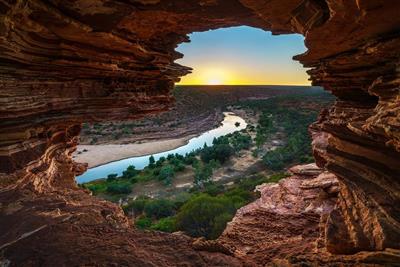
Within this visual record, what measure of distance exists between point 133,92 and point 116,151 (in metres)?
43.5

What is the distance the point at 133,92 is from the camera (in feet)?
48.3

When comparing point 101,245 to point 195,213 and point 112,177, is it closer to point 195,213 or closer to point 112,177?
point 195,213

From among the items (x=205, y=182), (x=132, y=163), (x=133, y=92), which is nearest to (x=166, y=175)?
(x=205, y=182)

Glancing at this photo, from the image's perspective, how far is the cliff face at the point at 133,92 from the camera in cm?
643

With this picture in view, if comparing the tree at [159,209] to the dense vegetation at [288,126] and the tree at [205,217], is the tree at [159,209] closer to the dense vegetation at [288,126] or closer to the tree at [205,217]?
the tree at [205,217]

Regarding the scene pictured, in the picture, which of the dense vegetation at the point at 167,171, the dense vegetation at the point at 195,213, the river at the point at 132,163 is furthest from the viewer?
the river at the point at 132,163

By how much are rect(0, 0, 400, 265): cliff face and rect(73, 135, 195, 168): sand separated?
1465 inches

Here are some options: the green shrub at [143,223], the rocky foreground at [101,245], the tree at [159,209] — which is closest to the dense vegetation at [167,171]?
the tree at [159,209]

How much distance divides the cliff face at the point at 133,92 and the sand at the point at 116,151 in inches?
1465

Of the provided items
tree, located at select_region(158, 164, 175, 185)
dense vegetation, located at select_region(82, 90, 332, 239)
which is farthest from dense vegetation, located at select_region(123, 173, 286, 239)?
tree, located at select_region(158, 164, 175, 185)

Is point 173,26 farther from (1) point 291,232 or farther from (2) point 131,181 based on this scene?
(2) point 131,181

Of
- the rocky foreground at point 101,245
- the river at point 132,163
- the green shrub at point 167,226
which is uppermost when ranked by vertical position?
the rocky foreground at point 101,245

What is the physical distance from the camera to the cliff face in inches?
253

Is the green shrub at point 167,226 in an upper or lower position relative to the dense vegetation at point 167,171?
upper
